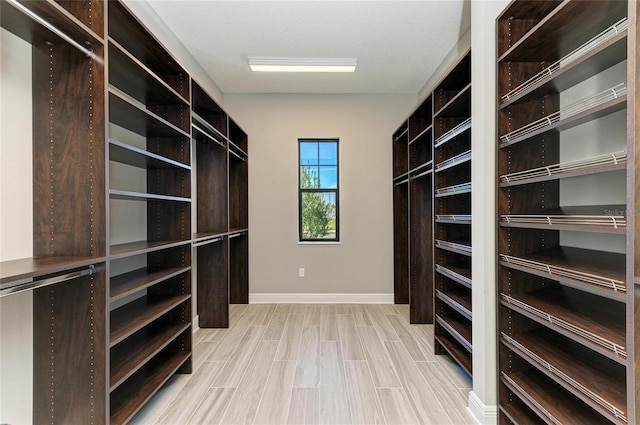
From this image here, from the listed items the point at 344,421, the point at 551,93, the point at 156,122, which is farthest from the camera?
the point at 156,122

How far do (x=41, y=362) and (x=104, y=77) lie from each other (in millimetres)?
1329

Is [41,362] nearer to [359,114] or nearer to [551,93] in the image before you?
[551,93]

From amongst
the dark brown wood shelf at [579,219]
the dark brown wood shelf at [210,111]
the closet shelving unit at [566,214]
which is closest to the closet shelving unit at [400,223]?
the dark brown wood shelf at [210,111]

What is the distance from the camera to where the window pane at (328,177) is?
14.9ft

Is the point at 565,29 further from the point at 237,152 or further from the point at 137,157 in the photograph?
the point at 237,152

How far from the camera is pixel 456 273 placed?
235 cm

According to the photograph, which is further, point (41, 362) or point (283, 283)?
point (283, 283)

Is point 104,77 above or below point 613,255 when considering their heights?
above

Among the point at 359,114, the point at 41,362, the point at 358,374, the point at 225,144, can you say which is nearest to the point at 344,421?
the point at 358,374

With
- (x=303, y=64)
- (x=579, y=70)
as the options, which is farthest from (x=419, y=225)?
(x=579, y=70)

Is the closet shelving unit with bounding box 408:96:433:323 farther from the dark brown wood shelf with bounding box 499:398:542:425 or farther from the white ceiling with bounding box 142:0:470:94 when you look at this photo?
the dark brown wood shelf with bounding box 499:398:542:425

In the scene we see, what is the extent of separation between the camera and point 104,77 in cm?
147

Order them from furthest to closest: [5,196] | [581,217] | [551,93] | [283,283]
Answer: [283,283]
[551,93]
[5,196]
[581,217]

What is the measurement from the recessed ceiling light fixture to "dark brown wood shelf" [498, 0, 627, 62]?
82.6 inches
